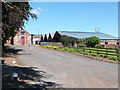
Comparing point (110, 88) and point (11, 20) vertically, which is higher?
point (11, 20)

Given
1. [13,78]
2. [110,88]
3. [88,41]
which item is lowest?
[110,88]

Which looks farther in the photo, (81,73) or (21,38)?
(21,38)

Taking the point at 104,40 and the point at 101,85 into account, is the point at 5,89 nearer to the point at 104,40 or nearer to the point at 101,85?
the point at 101,85

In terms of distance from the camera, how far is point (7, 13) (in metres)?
9.34

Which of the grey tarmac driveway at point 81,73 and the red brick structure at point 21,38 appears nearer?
the grey tarmac driveway at point 81,73

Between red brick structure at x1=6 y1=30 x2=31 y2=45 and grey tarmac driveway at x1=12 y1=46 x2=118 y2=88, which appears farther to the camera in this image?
red brick structure at x1=6 y1=30 x2=31 y2=45

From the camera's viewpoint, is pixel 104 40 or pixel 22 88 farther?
pixel 104 40

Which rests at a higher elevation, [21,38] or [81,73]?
[21,38]

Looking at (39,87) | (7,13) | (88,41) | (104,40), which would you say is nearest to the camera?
(39,87)

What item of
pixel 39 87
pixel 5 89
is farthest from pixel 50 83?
pixel 5 89

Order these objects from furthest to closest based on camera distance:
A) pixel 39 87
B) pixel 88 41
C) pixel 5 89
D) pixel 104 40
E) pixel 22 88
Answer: pixel 104 40 → pixel 88 41 → pixel 39 87 → pixel 22 88 → pixel 5 89

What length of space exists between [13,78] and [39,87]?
1251 millimetres

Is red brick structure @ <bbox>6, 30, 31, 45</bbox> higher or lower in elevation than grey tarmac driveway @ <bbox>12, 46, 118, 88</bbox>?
higher

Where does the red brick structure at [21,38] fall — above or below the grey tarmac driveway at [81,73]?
above
